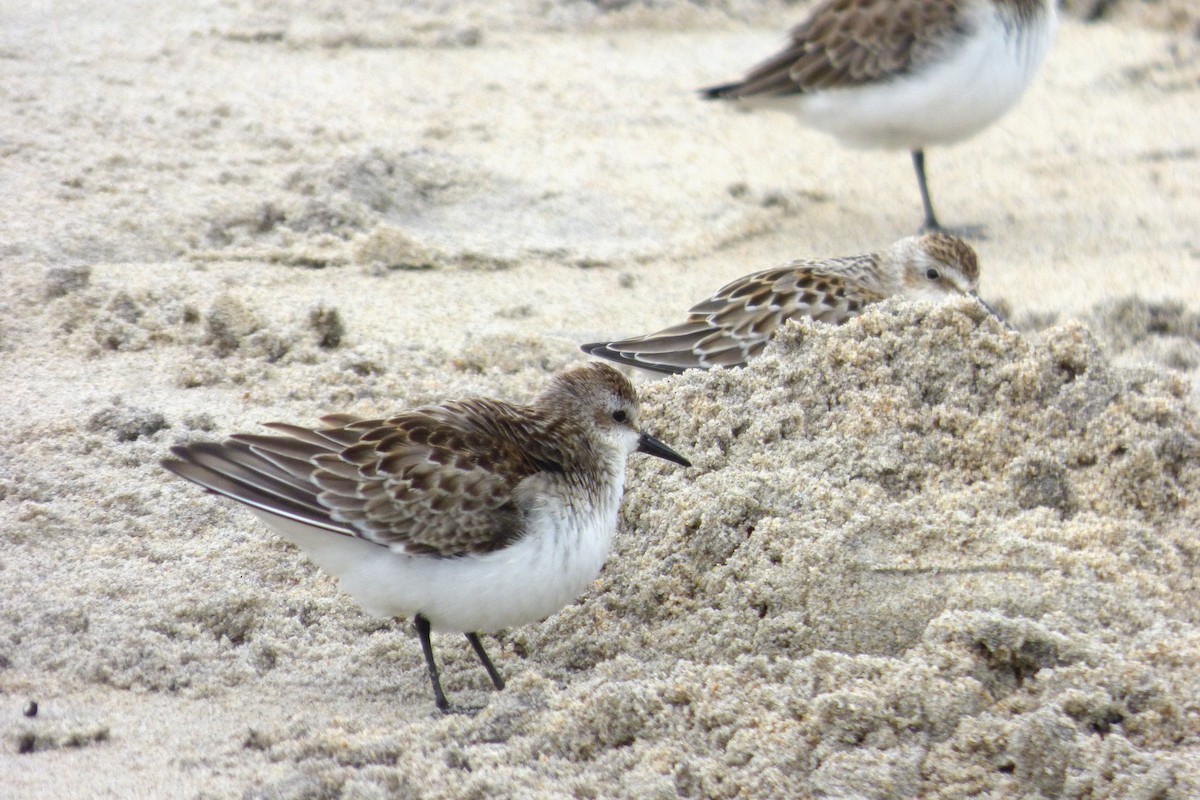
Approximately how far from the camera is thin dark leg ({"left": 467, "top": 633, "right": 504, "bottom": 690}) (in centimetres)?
408

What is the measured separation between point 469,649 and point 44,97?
13.5 feet

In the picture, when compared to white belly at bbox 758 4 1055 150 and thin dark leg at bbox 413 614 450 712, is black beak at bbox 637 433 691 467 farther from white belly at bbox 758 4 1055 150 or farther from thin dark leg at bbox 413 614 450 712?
white belly at bbox 758 4 1055 150

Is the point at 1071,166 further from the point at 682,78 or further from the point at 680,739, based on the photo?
the point at 680,739

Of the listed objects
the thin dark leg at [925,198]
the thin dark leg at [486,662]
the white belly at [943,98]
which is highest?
the white belly at [943,98]

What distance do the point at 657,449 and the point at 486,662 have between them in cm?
85

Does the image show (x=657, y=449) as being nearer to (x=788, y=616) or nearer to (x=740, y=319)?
(x=788, y=616)

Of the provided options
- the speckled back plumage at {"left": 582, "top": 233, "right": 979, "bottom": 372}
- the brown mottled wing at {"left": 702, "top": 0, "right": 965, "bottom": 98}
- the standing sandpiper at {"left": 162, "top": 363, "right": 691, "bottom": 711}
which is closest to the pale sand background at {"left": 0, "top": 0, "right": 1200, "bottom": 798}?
the standing sandpiper at {"left": 162, "top": 363, "right": 691, "bottom": 711}

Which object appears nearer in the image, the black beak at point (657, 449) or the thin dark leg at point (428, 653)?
the thin dark leg at point (428, 653)

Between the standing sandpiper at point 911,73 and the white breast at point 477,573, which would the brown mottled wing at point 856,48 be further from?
the white breast at point 477,573

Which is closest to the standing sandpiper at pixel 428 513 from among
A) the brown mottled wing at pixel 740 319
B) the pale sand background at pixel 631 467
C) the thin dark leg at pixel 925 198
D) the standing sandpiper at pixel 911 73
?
the pale sand background at pixel 631 467

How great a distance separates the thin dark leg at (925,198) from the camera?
25.4 ft

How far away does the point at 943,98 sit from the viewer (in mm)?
7883

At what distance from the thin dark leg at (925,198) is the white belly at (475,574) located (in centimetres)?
414

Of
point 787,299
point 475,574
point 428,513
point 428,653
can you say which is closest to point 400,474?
point 428,513
